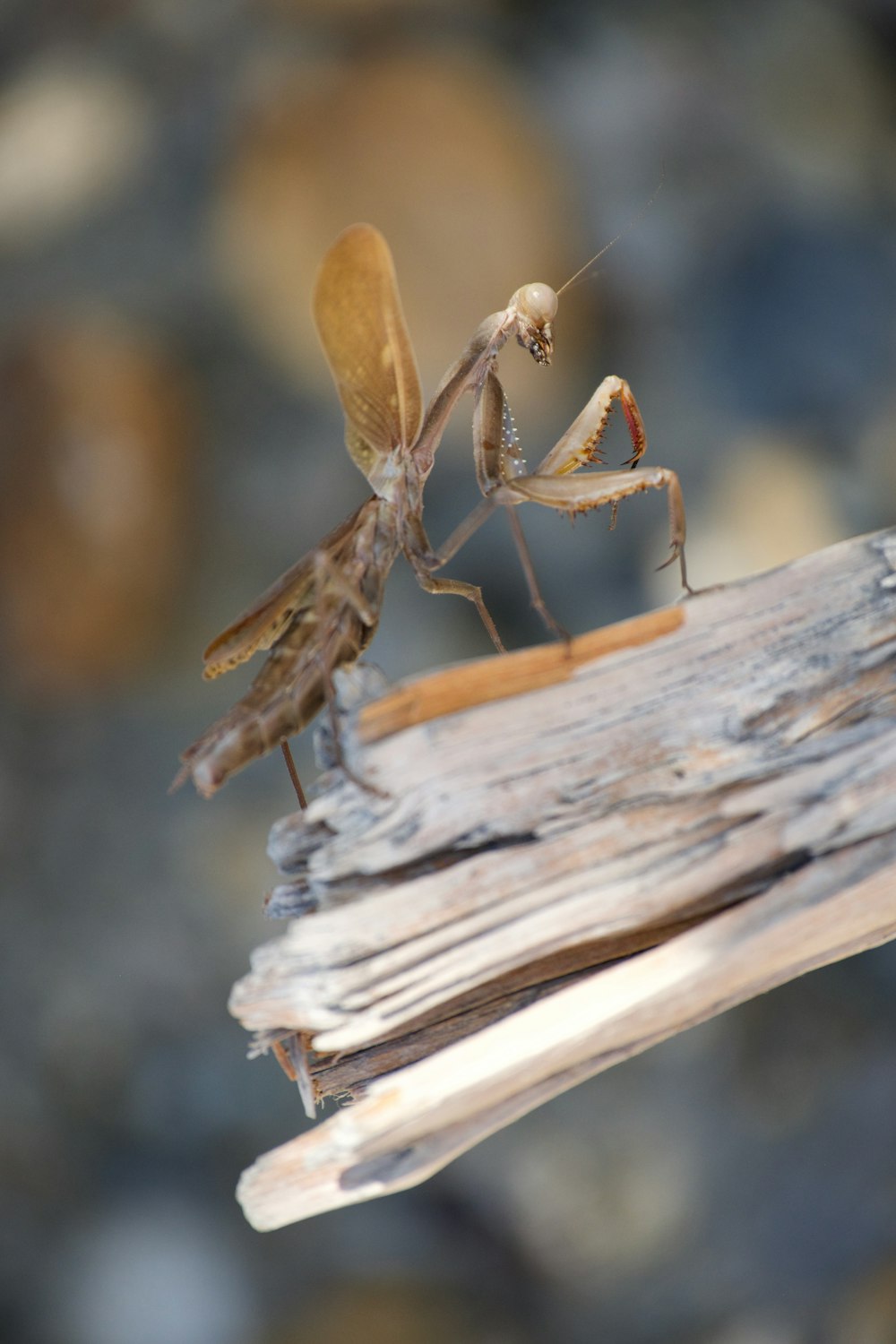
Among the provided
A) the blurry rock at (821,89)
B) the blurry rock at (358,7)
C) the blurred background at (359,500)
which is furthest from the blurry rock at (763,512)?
the blurry rock at (358,7)

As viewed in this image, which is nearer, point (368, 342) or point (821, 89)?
point (368, 342)

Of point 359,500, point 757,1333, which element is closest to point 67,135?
point 359,500

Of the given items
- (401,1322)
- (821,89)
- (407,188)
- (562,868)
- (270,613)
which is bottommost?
(401,1322)

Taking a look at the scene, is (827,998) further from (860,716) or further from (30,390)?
(30,390)

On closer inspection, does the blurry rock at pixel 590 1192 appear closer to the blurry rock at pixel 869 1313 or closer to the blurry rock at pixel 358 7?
the blurry rock at pixel 869 1313

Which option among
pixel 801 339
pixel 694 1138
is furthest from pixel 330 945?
Result: pixel 801 339

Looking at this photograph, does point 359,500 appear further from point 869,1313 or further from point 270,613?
point 869,1313

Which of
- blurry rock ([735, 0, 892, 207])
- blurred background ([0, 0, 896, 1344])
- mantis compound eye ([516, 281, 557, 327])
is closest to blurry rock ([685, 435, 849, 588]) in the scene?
blurred background ([0, 0, 896, 1344])
